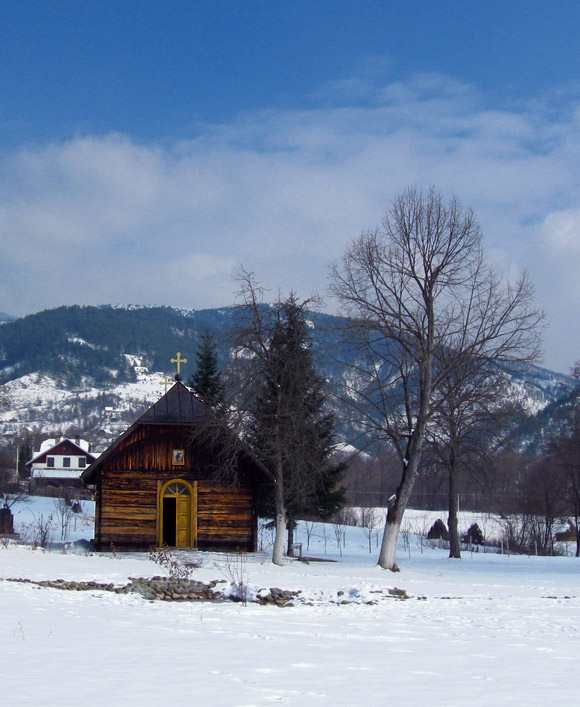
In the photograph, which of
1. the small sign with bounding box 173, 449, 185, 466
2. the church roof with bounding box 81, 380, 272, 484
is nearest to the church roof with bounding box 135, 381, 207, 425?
the church roof with bounding box 81, 380, 272, 484

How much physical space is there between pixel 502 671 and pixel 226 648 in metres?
3.59

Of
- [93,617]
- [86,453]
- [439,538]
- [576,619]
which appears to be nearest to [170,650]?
[93,617]

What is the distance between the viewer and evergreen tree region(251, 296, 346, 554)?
1078 inches

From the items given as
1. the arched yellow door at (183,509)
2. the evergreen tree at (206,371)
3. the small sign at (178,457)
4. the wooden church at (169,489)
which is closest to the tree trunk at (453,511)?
the wooden church at (169,489)

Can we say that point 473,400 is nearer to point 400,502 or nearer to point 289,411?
point 400,502

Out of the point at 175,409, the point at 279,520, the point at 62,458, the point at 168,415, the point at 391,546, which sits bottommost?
the point at 391,546

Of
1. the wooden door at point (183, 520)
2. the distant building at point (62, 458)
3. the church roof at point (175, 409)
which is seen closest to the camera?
the church roof at point (175, 409)

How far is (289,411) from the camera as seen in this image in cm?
2736

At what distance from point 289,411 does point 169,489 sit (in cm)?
653

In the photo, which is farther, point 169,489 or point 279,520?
point 169,489

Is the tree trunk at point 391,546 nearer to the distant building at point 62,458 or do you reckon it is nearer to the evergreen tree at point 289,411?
the evergreen tree at point 289,411

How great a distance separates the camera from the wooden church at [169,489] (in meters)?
30.1

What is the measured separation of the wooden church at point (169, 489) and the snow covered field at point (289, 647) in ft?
28.1

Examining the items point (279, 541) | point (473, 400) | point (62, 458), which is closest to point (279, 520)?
point (279, 541)
